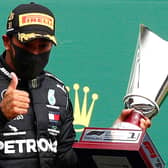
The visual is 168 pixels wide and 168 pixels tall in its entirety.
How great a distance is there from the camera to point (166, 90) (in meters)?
2.99

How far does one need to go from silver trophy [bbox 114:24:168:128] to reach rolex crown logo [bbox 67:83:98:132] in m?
0.37

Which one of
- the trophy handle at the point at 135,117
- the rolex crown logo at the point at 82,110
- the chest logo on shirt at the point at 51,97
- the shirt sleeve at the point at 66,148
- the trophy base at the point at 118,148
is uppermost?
the chest logo on shirt at the point at 51,97

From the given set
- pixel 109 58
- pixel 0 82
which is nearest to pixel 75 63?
pixel 109 58

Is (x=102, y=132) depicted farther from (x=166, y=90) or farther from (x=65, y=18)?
(x=65, y=18)

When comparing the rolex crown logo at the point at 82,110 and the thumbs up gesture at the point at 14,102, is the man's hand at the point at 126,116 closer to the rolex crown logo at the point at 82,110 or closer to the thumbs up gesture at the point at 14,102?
the thumbs up gesture at the point at 14,102

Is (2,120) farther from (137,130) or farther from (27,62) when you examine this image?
(137,130)

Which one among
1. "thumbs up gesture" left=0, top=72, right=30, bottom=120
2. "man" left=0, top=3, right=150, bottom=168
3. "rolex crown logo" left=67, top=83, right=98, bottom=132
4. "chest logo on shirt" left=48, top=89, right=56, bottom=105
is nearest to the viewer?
"thumbs up gesture" left=0, top=72, right=30, bottom=120

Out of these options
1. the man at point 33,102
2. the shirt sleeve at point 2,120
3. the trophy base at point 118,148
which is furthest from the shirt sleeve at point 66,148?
the shirt sleeve at point 2,120

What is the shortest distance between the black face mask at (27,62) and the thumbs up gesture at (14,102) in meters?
0.17

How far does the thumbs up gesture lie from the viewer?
2.52m

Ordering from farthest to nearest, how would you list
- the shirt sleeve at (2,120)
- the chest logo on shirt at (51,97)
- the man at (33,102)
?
1. the chest logo on shirt at (51,97)
2. the man at (33,102)
3. the shirt sleeve at (2,120)

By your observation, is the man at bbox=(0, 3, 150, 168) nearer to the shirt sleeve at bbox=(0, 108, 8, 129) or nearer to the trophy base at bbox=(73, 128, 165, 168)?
the shirt sleeve at bbox=(0, 108, 8, 129)

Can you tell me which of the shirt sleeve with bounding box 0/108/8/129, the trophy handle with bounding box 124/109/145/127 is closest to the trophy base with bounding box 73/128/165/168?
the trophy handle with bounding box 124/109/145/127

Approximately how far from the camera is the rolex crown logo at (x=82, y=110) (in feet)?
11.3
